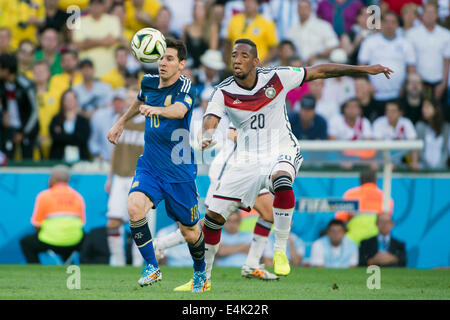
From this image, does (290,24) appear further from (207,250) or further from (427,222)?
(207,250)

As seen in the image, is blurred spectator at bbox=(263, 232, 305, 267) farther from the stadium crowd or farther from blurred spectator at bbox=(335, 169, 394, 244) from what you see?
the stadium crowd

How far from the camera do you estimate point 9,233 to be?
44.0ft

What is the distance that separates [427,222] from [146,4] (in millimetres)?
6748

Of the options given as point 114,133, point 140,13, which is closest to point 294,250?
point 114,133

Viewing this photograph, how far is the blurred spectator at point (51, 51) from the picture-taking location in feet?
50.1

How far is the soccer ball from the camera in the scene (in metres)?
8.14

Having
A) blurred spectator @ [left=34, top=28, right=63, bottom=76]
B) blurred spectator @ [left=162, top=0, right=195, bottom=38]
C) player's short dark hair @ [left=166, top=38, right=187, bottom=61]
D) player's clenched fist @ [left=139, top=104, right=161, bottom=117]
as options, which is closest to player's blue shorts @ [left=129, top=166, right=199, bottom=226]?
player's clenched fist @ [left=139, top=104, right=161, bottom=117]

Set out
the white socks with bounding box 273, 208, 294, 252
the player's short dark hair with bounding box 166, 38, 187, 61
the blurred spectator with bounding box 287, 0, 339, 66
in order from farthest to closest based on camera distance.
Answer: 1. the blurred spectator with bounding box 287, 0, 339, 66
2. the white socks with bounding box 273, 208, 294, 252
3. the player's short dark hair with bounding box 166, 38, 187, 61

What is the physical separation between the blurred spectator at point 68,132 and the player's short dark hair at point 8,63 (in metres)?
1.26

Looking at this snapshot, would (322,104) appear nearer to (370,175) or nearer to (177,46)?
(370,175)

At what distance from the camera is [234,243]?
1291cm

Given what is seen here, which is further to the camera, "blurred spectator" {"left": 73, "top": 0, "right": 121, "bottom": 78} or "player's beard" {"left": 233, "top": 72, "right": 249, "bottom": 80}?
"blurred spectator" {"left": 73, "top": 0, "right": 121, "bottom": 78}

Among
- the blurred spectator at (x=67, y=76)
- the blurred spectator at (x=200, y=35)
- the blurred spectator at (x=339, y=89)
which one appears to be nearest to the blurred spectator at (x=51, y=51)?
the blurred spectator at (x=67, y=76)

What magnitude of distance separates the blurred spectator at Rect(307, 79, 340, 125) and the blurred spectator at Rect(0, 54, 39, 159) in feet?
16.1
